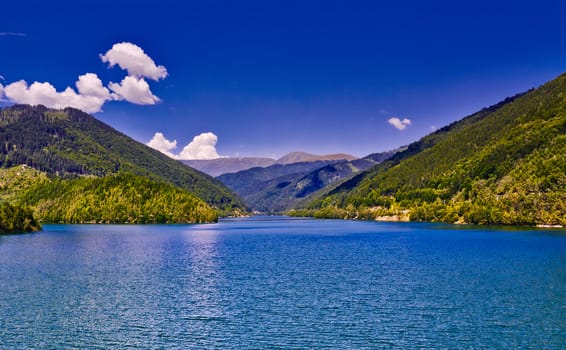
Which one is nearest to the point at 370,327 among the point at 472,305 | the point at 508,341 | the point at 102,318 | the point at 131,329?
the point at 508,341

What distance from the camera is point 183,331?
48250 millimetres

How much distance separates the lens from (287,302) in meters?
60.8

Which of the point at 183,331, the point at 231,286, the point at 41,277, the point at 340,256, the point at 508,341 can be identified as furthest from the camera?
the point at 340,256

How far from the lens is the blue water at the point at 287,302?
45375 mm

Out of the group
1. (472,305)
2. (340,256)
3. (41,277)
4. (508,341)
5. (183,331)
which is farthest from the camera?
(340,256)

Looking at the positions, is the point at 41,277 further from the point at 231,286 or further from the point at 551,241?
the point at 551,241

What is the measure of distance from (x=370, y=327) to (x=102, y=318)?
30.9 metres

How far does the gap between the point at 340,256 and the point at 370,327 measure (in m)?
63.7

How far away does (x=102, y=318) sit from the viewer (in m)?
53.6

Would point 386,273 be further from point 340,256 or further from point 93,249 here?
point 93,249

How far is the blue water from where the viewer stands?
4538 cm

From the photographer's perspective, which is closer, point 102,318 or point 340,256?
point 102,318

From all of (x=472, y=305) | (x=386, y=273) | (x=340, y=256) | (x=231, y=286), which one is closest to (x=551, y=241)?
(x=340, y=256)

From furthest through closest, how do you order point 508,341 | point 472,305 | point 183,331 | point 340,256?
point 340,256, point 472,305, point 183,331, point 508,341
